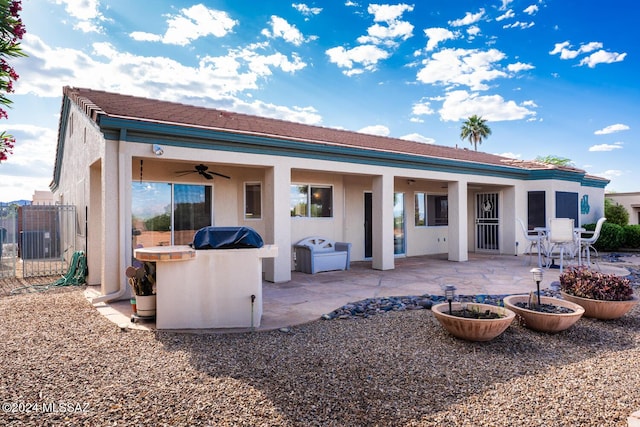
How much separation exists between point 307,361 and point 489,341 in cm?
217

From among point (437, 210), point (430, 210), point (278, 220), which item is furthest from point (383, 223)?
point (437, 210)

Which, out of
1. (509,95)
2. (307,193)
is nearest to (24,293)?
(307,193)

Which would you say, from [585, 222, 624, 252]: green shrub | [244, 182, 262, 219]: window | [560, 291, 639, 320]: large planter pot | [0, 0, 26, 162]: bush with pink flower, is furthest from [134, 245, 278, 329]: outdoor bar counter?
[585, 222, 624, 252]: green shrub

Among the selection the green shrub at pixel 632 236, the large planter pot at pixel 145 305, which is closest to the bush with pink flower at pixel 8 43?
the large planter pot at pixel 145 305

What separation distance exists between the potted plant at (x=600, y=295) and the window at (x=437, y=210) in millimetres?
8295

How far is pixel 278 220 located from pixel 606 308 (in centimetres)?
597

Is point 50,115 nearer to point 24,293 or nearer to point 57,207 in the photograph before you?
point 57,207

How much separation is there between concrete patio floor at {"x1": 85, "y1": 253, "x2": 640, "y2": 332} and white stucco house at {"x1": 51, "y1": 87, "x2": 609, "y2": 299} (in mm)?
648

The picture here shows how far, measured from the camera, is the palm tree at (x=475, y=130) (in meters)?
36.9

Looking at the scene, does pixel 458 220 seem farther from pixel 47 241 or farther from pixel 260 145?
pixel 47 241

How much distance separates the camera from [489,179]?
12.6 meters

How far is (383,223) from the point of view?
32.7 feet

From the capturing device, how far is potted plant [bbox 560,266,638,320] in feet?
16.8

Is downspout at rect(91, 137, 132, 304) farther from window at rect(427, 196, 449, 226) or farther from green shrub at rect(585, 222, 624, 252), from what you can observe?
green shrub at rect(585, 222, 624, 252)
